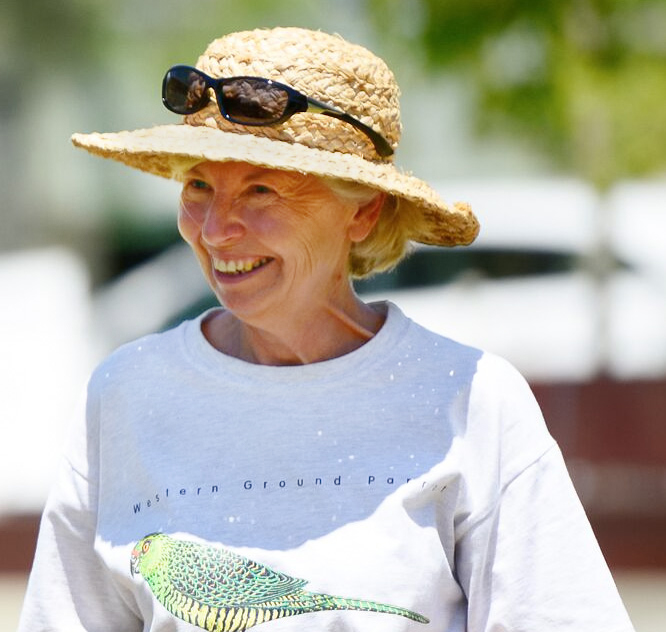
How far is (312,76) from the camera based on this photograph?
7.07ft

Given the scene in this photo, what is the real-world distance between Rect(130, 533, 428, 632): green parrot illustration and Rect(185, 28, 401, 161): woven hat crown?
25.2 inches

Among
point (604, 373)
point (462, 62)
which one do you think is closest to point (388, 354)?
point (462, 62)

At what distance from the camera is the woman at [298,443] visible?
2090 mm

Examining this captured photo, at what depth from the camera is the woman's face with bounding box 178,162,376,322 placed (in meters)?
2.15

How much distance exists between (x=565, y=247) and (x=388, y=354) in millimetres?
6468

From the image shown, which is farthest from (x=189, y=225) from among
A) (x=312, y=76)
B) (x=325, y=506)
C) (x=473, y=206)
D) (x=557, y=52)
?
(x=473, y=206)

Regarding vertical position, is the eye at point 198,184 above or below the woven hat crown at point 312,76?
below

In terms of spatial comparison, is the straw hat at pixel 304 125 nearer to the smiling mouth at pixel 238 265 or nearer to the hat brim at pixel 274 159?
the hat brim at pixel 274 159

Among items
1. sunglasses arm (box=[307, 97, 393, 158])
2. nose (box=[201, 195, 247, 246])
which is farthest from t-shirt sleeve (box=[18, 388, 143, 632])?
sunglasses arm (box=[307, 97, 393, 158])

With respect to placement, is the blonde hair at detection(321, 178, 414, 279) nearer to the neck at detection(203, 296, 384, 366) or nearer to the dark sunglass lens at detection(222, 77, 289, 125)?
the neck at detection(203, 296, 384, 366)

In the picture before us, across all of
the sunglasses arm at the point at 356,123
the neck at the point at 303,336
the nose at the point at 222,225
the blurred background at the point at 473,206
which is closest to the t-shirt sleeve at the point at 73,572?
the neck at the point at 303,336

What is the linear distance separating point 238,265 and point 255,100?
0.25 m

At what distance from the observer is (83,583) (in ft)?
7.38

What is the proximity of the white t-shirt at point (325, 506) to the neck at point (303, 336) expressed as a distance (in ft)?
0.17
